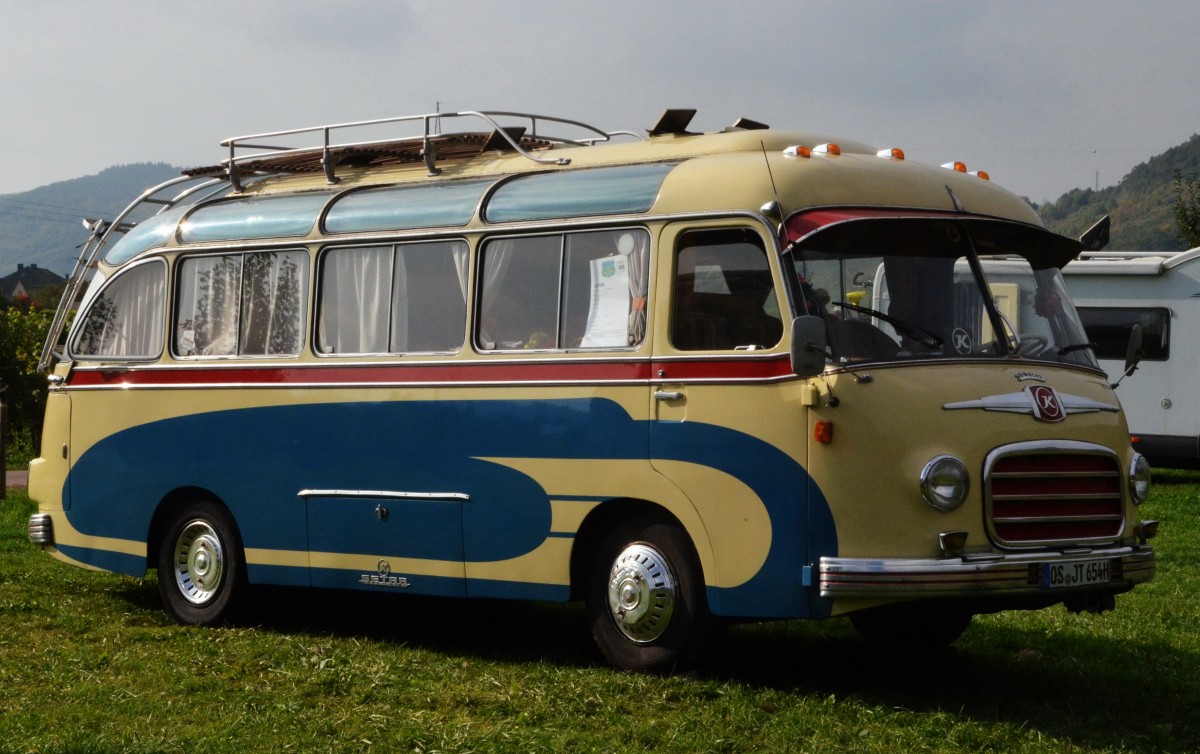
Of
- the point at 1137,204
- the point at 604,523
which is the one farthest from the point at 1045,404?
the point at 1137,204

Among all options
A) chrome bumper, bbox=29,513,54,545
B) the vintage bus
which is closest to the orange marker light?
the vintage bus

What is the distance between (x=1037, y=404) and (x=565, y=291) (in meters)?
2.76

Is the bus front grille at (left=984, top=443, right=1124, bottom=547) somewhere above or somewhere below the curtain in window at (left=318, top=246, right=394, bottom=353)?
below

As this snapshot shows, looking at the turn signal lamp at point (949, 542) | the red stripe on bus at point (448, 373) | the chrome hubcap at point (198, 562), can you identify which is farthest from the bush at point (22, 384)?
the turn signal lamp at point (949, 542)

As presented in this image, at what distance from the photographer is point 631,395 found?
9.05 m

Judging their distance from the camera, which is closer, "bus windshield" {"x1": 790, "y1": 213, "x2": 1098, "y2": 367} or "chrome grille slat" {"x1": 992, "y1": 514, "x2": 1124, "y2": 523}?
"chrome grille slat" {"x1": 992, "y1": 514, "x2": 1124, "y2": 523}

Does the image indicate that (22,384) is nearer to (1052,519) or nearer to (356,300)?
(356,300)

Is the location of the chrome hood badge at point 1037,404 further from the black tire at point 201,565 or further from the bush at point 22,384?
the bush at point 22,384

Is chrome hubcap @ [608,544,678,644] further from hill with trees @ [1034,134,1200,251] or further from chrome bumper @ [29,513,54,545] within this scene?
hill with trees @ [1034,134,1200,251]

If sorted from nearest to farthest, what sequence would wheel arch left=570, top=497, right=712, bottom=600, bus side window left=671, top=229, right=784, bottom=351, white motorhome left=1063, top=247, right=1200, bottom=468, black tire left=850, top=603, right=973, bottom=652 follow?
bus side window left=671, top=229, right=784, bottom=351, wheel arch left=570, top=497, right=712, bottom=600, black tire left=850, top=603, right=973, bottom=652, white motorhome left=1063, top=247, right=1200, bottom=468

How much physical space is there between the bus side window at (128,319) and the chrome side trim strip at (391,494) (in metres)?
2.09

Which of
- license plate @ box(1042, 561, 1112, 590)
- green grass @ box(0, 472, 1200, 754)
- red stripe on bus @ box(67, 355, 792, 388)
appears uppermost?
red stripe on bus @ box(67, 355, 792, 388)

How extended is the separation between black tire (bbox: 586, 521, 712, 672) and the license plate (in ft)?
5.86

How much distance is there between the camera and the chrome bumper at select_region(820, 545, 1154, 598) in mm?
8000
